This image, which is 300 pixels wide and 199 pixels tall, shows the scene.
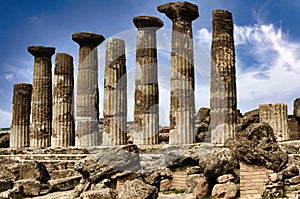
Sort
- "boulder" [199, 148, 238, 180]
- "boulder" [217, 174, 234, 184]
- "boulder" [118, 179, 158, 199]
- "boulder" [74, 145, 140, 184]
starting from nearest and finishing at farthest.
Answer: "boulder" [118, 179, 158, 199]
"boulder" [217, 174, 234, 184]
"boulder" [199, 148, 238, 180]
"boulder" [74, 145, 140, 184]

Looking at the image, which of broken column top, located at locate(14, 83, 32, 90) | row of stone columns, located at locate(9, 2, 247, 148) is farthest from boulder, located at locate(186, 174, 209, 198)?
broken column top, located at locate(14, 83, 32, 90)

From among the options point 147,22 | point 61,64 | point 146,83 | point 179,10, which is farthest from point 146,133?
point 61,64

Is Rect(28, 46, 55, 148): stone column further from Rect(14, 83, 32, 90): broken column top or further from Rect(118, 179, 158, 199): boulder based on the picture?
Rect(118, 179, 158, 199): boulder

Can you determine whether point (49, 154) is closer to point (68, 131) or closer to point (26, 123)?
point (68, 131)

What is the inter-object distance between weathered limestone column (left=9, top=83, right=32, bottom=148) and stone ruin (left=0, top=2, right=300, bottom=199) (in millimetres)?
66

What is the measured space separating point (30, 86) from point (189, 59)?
41.0 ft

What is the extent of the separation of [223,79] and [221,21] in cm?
277

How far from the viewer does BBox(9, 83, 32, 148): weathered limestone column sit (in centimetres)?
2769

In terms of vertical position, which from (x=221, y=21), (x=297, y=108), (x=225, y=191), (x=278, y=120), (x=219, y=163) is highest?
Answer: (x=221, y=21)

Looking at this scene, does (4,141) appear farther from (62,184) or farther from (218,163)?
(218,163)

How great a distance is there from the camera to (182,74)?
2145 centimetres

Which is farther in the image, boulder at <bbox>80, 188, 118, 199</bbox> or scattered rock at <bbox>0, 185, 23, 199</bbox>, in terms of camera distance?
scattered rock at <bbox>0, 185, 23, 199</bbox>

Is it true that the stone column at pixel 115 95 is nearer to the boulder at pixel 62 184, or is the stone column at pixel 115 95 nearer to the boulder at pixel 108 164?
the boulder at pixel 62 184

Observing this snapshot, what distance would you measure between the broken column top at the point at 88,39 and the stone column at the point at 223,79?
7.56 meters
